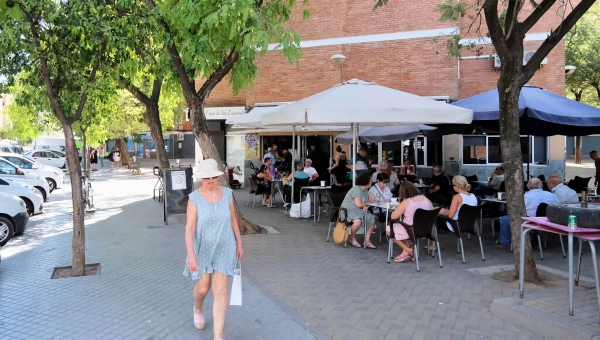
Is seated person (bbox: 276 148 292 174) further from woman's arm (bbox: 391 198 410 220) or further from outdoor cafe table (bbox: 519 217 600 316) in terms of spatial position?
outdoor cafe table (bbox: 519 217 600 316)

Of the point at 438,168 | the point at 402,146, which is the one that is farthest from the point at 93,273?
the point at 402,146

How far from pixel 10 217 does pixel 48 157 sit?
80.8 ft

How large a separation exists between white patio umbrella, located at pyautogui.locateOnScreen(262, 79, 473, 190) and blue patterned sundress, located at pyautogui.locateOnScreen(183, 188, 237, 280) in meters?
3.53

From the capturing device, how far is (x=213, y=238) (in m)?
3.96

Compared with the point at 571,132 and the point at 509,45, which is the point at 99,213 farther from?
the point at 571,132

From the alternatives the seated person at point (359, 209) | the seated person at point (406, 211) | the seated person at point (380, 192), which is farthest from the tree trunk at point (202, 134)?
the seated person at point (406, 211)

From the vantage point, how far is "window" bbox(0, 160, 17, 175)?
13898 mm

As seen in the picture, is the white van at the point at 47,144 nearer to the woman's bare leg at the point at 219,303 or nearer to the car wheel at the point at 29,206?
the car wheel at the point at 29,206

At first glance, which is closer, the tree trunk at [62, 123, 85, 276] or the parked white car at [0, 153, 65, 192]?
the tree trunk at [62, 123, 85, 276]

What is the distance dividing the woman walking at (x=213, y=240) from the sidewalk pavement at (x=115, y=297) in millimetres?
553

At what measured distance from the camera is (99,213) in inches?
501

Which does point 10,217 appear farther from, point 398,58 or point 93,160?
point 93,160

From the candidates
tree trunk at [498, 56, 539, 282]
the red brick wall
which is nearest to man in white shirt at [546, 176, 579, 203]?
tree trunk at [498, 56, 539, 282]

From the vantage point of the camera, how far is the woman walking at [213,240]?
3953mm
